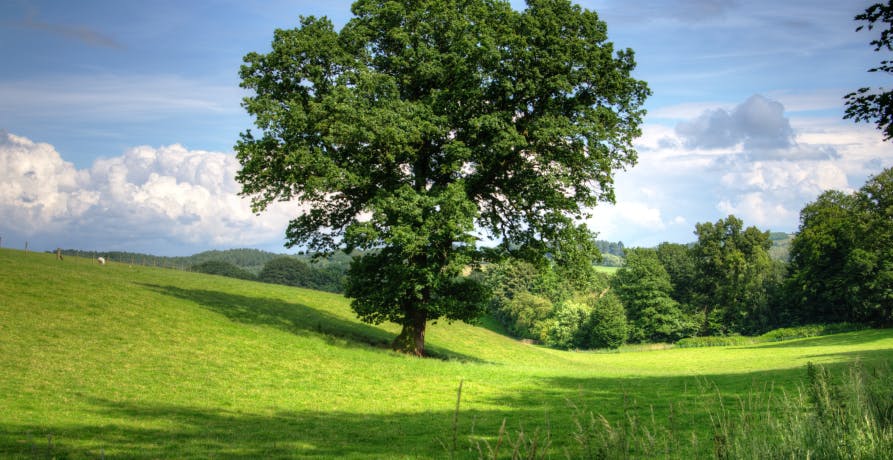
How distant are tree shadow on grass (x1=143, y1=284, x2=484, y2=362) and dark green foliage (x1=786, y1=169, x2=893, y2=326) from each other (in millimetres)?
59497

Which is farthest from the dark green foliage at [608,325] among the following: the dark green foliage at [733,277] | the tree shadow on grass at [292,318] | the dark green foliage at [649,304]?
the tree shadow on grass at [292,318]

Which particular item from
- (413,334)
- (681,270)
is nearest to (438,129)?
(413,334)

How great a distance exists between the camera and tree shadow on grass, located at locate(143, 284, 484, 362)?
1500 inches

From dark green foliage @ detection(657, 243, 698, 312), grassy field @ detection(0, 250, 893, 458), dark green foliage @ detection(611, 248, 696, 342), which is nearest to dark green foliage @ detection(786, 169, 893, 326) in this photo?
dark green foliage @ detection(611, 248, 696, 342)

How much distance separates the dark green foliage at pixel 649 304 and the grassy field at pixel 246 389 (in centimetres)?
6911

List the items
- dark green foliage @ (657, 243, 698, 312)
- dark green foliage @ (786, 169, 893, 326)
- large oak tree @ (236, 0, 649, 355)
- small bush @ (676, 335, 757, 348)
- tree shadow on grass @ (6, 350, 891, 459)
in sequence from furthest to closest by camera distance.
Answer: dark green foliage @ (657, 243, 698, 312), small bush @ (676, 335, 757, 348), dark green foliage @ (786, 169, 893, 326), large oak tree @ (236, 0, 649, 355), tree shadow on grass @ (6, 350, 891, 459)

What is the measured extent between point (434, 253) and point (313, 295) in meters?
34.6

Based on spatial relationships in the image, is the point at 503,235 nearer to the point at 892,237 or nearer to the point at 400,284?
the point at 400,284

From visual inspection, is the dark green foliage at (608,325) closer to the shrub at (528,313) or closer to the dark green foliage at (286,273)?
the shrub at (528,313)

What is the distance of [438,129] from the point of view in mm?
30812

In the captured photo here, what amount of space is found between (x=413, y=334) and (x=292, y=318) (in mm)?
Result: 11583

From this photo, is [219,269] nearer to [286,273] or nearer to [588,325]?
[286,273]

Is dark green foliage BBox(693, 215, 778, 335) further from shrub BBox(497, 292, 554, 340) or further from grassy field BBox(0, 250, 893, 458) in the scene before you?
grassy field BBox(0, 250, 893, 458)

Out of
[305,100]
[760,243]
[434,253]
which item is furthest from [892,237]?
[305,100]
